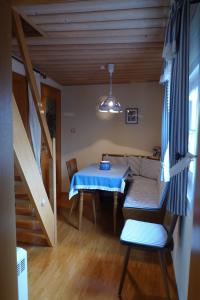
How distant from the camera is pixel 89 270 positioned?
2318 mm

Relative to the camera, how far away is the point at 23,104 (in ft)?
10.9

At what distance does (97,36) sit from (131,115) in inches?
91.6

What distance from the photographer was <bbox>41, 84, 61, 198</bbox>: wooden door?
401 centimetres

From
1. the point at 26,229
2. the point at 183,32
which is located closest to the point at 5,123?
the point at 183,32

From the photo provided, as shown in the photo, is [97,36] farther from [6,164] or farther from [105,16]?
[6,164]

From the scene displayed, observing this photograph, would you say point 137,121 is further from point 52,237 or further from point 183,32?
point 183,32

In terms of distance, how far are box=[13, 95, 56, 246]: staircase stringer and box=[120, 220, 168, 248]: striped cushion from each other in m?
0.97

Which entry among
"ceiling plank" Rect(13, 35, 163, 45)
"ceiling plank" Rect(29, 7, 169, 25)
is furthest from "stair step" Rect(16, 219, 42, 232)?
"ceiling plank" Rect(29, 7, 169, 25)

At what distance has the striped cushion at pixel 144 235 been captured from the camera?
1.86m

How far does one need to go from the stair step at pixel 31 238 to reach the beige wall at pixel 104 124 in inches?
75.8

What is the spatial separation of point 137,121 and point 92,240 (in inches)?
94.8

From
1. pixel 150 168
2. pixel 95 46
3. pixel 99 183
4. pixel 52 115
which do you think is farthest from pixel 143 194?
pixel 52 115

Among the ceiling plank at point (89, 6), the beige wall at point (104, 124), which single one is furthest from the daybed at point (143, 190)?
the ceiling plank at point (89, 6)

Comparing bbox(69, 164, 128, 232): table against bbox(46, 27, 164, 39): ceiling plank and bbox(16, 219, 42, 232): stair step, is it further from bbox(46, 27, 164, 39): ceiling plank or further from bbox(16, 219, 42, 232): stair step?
bbox(46, 27, 164, 39): ceiling plank
